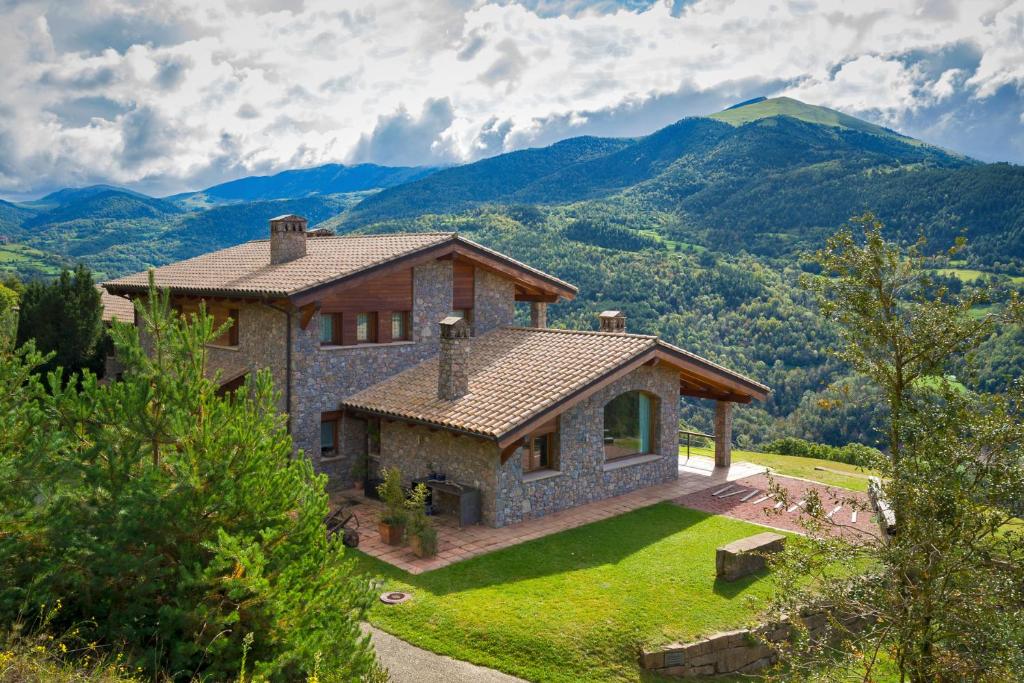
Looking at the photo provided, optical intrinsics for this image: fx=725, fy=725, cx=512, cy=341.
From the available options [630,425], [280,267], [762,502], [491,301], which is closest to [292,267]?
[280,267]

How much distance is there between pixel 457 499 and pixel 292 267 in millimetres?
8337

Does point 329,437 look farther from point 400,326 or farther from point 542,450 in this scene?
point 542,450

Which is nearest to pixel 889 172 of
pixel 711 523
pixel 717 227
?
pixel 717 227

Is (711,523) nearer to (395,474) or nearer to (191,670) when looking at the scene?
(395,474)

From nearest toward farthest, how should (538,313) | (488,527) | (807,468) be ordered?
(488,527) → (807,468) → (538,313)

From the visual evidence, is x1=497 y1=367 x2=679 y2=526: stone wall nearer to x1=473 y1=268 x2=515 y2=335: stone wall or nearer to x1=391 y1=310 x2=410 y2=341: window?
x1=473 y1=268 x2=515 y2=335: stone wall

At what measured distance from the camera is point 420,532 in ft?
45.5

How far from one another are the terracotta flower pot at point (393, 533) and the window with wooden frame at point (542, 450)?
314 cm

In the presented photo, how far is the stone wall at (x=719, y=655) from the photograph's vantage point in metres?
10.9

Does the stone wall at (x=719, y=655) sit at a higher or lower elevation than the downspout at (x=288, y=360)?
lower

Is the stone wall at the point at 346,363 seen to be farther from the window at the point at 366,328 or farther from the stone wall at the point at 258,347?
the stone wall at the point at 258,347

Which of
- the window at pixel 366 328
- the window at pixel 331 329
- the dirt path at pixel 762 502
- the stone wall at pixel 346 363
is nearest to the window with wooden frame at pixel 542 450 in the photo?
the dirt path at pixel 762 502

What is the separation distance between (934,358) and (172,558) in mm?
9423

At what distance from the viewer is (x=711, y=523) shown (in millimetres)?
16281
